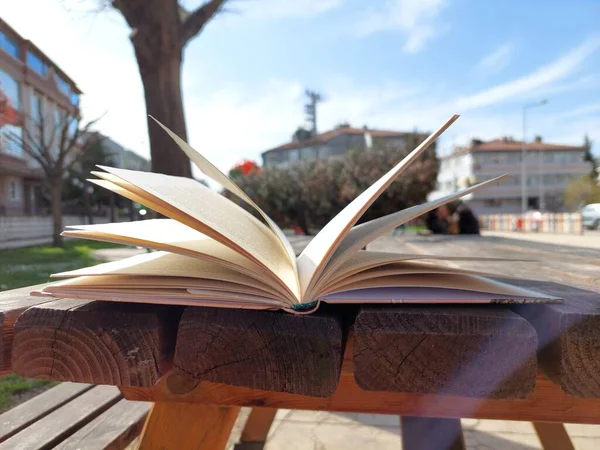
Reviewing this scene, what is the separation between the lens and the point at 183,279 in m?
0.63

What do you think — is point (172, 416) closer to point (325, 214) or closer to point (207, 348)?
point (207, 348)

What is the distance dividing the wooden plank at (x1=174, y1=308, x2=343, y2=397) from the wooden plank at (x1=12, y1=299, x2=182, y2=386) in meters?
0.04

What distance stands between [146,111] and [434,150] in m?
11.8

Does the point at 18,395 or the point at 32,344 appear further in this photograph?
the point at 18,395

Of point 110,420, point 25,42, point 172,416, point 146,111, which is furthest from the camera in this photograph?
point 25,42

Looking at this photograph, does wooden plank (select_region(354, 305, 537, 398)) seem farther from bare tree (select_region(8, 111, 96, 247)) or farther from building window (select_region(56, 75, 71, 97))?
building window (select_region(56, 75, 71, 97))

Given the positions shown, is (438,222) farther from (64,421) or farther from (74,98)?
(74,98)

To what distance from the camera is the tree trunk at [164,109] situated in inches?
155

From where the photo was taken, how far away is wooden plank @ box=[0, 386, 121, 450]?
135cm

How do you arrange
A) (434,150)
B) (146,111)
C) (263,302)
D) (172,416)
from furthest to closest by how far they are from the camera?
(434,150) < (146,111) < (172,416) < (263,302)

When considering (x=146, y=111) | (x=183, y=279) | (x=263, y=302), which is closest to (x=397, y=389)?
(x=263, y=302)

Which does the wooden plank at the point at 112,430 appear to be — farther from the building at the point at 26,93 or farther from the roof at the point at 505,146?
the roof at the point at 505,146

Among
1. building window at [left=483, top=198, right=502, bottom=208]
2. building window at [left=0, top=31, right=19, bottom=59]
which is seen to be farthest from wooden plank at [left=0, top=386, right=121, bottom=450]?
building window at [left=483, top=198, right=502, bottom=208]

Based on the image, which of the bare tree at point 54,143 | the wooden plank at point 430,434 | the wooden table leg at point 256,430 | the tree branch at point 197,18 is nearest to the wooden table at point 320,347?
the wooden plank at point 430,434
